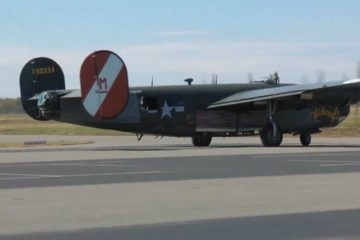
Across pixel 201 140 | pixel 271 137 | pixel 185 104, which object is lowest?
pixel 201 140

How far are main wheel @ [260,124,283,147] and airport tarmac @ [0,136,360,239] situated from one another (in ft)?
37.4

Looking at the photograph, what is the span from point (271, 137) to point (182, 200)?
20579mm

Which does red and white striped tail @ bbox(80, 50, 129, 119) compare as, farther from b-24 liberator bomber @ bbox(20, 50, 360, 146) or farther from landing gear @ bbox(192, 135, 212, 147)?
landing gear @ bbox(192, 135, 212, 147)

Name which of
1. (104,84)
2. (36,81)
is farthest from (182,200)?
(36,81)

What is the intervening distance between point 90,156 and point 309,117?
12.4m

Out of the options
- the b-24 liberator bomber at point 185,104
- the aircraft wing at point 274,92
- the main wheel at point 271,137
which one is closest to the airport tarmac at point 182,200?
the b-24 liberator bomber at point 185,104

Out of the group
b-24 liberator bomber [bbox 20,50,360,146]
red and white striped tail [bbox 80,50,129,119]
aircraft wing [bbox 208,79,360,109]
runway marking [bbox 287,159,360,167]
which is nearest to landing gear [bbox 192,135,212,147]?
b-24 liberator bomber [bbox 20,50,360,146]

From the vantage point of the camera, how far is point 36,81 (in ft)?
118

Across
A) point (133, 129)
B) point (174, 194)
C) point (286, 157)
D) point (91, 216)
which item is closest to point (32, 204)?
point (91, 216)

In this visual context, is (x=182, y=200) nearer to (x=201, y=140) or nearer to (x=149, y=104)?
(x=149, y=104)

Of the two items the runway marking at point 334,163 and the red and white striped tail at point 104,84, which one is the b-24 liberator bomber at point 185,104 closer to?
the red and white striped tail at point 104,84

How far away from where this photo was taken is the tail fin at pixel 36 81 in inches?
1410

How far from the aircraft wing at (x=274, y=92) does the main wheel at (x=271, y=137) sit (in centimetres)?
133

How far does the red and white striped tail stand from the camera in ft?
104
